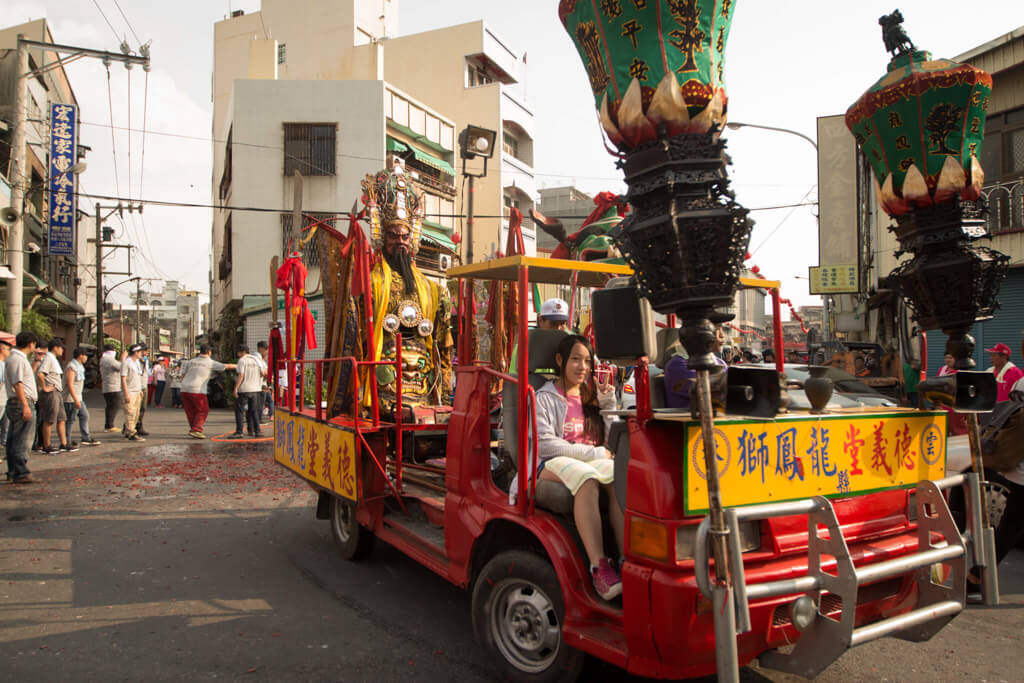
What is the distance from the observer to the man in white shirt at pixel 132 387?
1277 cm

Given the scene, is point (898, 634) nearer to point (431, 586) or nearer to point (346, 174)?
point (431, 586)

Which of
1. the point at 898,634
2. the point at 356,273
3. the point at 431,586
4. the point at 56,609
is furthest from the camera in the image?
the point at 356,273

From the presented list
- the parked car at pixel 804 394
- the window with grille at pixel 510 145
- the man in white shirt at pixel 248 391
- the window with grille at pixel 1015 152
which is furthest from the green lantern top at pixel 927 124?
the window with grille at pixel 510 145

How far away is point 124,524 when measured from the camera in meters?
6.73

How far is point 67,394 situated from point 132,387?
111 cm

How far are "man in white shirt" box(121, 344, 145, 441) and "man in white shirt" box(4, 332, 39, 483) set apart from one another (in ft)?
14.2

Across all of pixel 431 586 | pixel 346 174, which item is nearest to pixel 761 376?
pixel 431 586

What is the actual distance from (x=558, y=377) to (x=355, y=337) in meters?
2.78

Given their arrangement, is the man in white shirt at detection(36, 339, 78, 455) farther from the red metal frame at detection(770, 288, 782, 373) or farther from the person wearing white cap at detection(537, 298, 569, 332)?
the red metal frame at detection(770, 288, 782, 373)

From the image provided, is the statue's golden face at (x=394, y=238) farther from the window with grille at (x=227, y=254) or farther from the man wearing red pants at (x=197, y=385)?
the window with grille at (x=227, y=254)

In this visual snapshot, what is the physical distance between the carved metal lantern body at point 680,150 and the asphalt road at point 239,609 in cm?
202

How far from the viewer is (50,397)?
10070 mm

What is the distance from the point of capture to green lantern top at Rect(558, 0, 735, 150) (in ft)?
8.18

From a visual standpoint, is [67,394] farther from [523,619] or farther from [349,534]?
[523,619]
